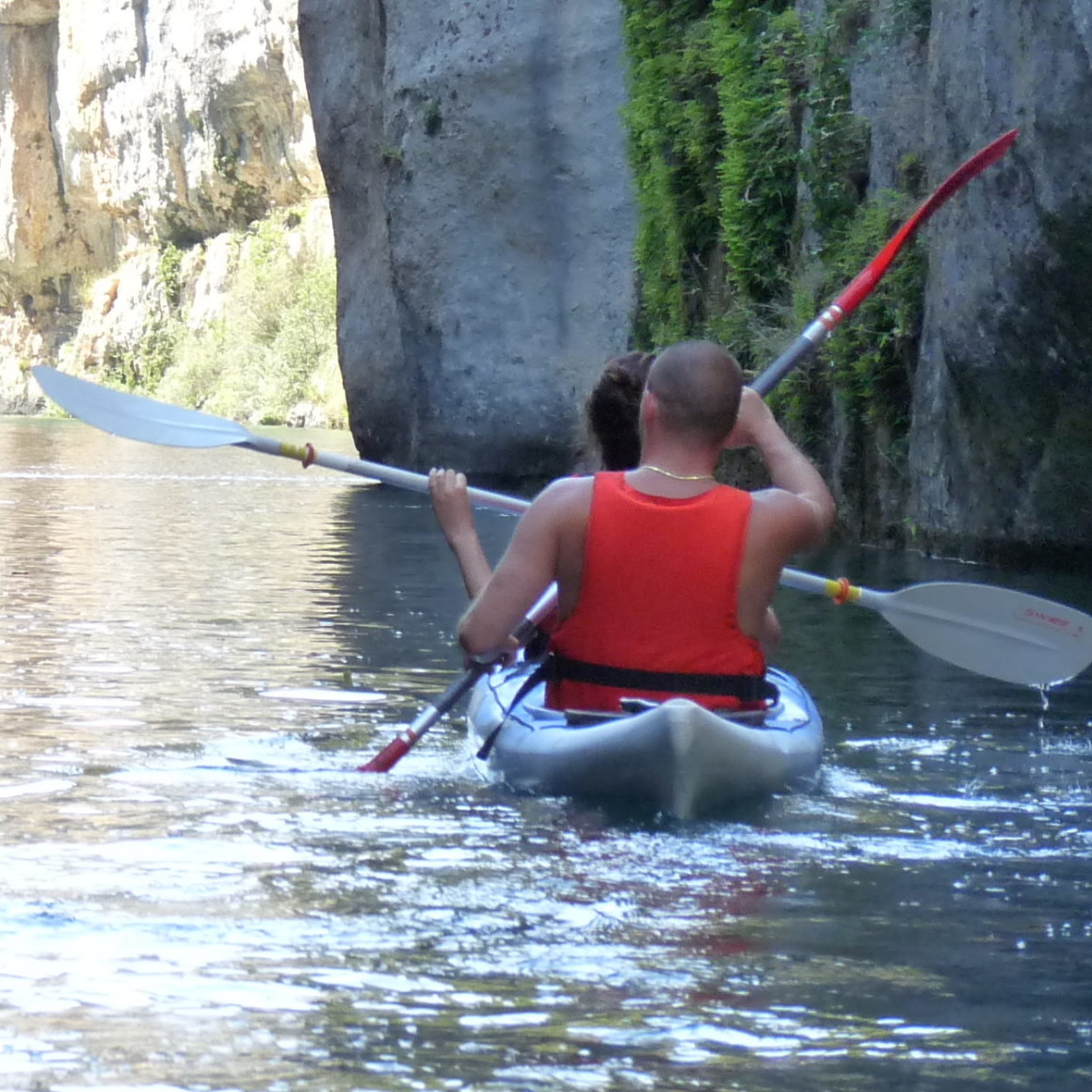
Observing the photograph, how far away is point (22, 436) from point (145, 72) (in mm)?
20024

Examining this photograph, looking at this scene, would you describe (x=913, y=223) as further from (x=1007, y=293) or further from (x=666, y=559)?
(x=666, y=559)

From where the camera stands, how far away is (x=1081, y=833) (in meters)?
4.52

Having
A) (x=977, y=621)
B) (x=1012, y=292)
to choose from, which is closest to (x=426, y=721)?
(x=977, y=621)

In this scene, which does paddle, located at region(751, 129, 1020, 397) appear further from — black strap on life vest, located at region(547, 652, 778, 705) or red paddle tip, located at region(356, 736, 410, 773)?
red paddle tip, located at region(356, 736, 410, 773)

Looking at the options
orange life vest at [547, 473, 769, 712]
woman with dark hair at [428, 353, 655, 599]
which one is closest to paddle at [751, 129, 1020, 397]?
woman with dark hair at [428, 353, 655, 599]

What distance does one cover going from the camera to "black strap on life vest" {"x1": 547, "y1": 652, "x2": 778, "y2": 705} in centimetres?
453

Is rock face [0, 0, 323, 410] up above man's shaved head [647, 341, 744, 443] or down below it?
above

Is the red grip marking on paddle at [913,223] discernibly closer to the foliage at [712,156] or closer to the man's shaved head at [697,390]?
the man's shaved head at [697,390]

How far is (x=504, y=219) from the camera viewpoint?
19656 millimetres

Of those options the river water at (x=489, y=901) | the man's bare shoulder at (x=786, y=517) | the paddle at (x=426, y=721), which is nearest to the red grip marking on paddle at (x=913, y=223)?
the river water at (x=489, y=901)

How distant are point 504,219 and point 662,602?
51.1 ft

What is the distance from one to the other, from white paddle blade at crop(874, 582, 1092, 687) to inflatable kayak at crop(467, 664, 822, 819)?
703 millimetres

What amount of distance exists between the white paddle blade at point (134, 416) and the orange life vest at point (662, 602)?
195 centimetres

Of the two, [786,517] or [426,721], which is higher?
[786,517]
